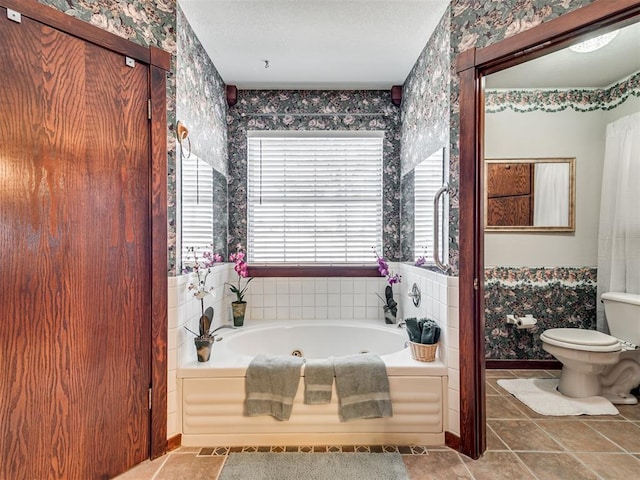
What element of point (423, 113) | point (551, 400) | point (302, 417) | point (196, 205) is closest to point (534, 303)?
point (551, 400)

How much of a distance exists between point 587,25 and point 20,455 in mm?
2949

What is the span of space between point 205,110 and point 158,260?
1.17m

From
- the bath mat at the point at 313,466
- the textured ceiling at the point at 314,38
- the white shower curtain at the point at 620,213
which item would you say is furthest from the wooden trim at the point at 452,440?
the textured ceiling at the point at 314,38

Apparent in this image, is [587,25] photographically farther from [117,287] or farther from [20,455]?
[20,455]

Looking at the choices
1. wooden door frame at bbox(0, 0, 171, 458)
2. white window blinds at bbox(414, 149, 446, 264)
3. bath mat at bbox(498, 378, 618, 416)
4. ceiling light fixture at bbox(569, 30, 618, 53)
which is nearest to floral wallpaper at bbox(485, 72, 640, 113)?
ceiling light fixture at bbox(569, 30, 618, 53)

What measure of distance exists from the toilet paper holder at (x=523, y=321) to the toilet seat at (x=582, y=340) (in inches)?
9.9

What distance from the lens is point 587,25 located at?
1354 millimetres

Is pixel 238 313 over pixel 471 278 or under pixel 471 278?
under

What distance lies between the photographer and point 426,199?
7.36 ft

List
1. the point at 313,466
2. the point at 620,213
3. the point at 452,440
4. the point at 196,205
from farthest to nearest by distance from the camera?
the point at 620,213, the point at 196,205, the point at 452,440, the point at 313,466

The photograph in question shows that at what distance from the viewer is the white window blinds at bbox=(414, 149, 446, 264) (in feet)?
6.63

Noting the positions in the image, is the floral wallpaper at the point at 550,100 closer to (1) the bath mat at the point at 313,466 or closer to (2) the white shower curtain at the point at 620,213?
(2) the white shower curtain at the point at 620,213

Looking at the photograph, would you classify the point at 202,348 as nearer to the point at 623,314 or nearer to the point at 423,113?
the point at 423,113

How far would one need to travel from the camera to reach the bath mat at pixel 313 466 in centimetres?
156
